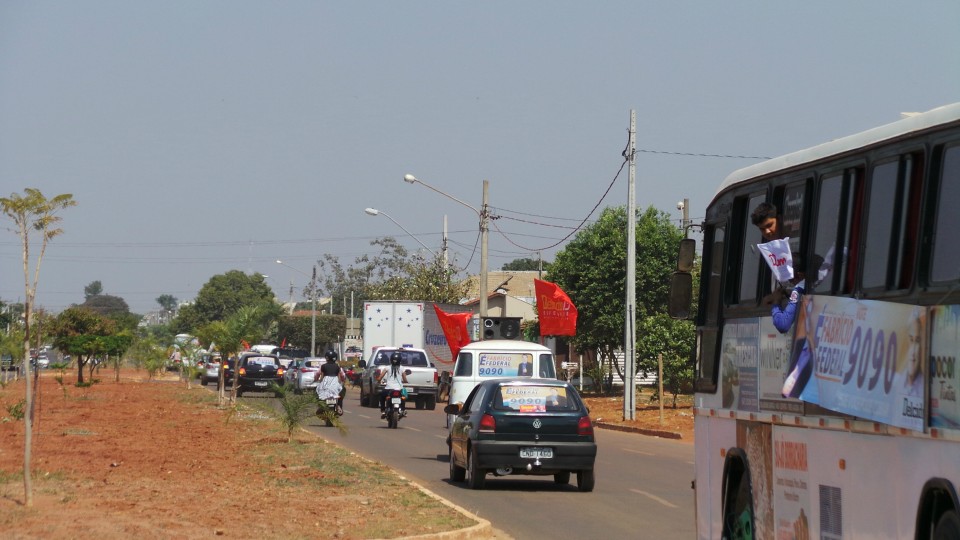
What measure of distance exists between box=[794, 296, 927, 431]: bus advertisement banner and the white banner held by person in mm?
248

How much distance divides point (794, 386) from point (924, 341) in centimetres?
159

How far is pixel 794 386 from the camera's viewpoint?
8.38 m

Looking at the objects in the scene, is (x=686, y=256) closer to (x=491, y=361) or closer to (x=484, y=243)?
(x=491, y=361)

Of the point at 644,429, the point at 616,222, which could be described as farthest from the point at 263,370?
the point at 644,429

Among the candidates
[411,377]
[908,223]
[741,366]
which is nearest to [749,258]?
[741,366]

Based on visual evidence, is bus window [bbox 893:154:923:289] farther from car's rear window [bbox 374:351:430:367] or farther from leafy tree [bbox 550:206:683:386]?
leafy tree [bbox 550:206:683:386]

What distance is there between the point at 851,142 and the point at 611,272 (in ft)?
143

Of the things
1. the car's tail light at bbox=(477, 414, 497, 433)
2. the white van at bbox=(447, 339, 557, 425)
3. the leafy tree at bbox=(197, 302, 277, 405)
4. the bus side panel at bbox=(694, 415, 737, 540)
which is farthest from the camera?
the leafy tree at bbox=(197, 302, 277, 405)

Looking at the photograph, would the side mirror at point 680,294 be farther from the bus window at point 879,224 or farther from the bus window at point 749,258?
the bus window at point 879,224

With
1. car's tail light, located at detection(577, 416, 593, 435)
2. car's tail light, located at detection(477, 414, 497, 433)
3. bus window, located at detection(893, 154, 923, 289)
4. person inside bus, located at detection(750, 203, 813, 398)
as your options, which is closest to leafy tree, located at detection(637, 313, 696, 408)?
car's tail light, located at detection(577, 416, 593, 435)

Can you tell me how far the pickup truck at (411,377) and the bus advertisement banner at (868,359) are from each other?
34.9 meters

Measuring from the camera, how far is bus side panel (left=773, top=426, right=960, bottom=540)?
6.88m

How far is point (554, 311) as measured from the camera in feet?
119

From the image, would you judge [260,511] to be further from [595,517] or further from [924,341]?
[924,341]
